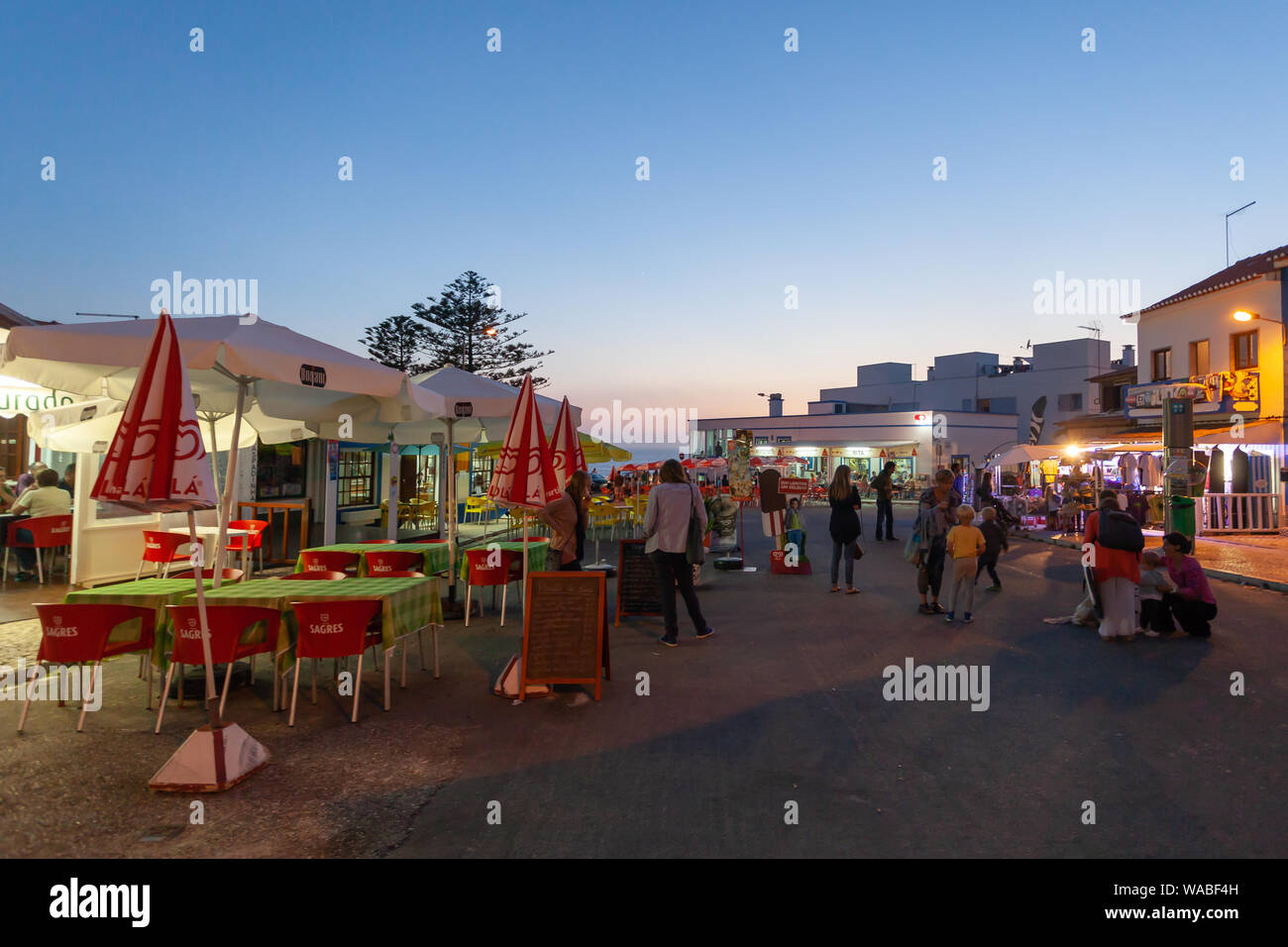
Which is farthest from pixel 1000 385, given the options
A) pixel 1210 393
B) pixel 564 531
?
pixel 564 531

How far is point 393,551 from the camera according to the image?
323 inches

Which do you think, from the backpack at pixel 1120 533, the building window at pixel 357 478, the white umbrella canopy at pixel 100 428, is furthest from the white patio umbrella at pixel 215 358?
the building window at pixel 357 478

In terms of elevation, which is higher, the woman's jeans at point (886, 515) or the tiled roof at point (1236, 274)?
the tiled roof at point (1236, 274)

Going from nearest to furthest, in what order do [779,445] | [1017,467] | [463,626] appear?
[463,626] → [1017,467] → [779,445]

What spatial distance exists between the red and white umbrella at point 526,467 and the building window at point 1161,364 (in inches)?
1045

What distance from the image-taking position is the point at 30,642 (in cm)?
748

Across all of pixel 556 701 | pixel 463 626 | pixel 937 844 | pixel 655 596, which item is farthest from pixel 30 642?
pixel 937 844

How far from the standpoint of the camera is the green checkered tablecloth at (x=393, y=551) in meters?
8.05

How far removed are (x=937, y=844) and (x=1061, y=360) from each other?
58.7m

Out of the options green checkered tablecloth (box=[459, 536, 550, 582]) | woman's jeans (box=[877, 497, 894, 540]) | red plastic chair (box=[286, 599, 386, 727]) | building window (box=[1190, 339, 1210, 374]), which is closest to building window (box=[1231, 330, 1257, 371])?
building window (box=[1190, 339, 1210, 374])

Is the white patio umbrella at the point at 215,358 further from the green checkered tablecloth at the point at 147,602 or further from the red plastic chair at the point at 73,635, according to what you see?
the red plastic chair at the point at 73,635

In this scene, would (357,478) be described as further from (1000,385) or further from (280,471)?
(1000,385)

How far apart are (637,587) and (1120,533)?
526 centimetres
